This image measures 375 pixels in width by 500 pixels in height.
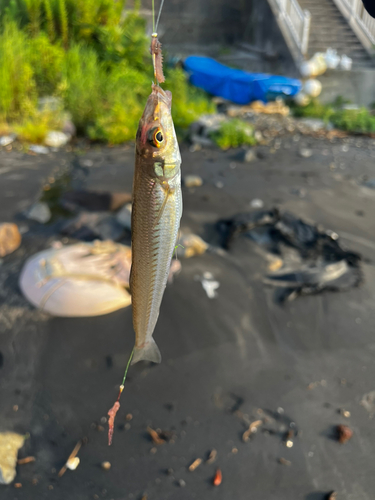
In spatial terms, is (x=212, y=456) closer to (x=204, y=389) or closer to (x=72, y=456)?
(x=204, y=389)

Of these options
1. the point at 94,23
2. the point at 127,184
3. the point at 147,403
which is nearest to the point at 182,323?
the point at 147,403

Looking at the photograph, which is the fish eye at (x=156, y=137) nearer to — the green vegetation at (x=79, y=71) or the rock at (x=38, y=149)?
the rock at (x=38, y=149)

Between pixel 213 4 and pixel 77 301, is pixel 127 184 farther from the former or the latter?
pixel 213 4

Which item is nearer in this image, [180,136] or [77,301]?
[77,301]

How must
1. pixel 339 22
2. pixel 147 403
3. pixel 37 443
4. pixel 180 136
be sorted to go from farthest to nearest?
pixel 339 22
pixel 180 136
pixel 147 403
pixel 37 443

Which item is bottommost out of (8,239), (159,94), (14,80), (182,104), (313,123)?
(313,123)

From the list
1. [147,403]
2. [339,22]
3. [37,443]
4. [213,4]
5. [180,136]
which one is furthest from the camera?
[213,4]

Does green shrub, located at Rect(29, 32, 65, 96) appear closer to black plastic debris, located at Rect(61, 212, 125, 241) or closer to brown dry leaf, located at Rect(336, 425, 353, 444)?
black plastic debris, located at Rect(61, 212, 125, 241)

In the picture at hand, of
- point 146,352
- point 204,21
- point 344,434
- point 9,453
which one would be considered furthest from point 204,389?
point 204,21
